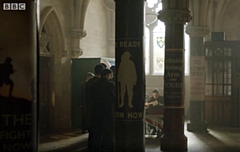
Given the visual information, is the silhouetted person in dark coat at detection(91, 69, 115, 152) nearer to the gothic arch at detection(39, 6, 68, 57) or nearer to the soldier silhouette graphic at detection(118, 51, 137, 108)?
the soldier silhouette graphic at detection(118, 51, 137, 108)

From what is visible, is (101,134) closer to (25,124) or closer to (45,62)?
(25,124)

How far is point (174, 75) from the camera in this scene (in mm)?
8195

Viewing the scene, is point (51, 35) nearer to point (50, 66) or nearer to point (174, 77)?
point (50, 66)

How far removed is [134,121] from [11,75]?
325 cm

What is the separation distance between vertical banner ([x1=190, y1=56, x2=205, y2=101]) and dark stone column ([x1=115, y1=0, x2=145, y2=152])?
6501 mm

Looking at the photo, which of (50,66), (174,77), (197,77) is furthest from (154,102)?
(50,66)

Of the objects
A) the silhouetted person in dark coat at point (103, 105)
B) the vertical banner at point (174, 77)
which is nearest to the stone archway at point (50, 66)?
the vertical banner at point (174, 77)

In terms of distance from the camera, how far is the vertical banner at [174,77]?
8.12 m

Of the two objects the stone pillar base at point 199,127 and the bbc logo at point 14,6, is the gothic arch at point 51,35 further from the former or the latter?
the bbc logo at point 14,6

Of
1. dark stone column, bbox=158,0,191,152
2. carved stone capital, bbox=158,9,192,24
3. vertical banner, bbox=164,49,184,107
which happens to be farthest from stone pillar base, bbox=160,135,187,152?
carved stone capital, bbox=158,9,192,24

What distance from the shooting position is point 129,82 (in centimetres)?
581

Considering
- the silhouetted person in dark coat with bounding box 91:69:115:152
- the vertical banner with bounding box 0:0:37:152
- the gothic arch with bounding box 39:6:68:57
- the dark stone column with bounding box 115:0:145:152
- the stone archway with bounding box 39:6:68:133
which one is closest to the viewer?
the vertical banner with bounding box 0:0:37:152

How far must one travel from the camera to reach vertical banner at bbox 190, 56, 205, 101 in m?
12.1

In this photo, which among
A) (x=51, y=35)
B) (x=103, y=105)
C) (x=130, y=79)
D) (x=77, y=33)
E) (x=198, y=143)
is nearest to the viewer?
(x=130, y=79)
